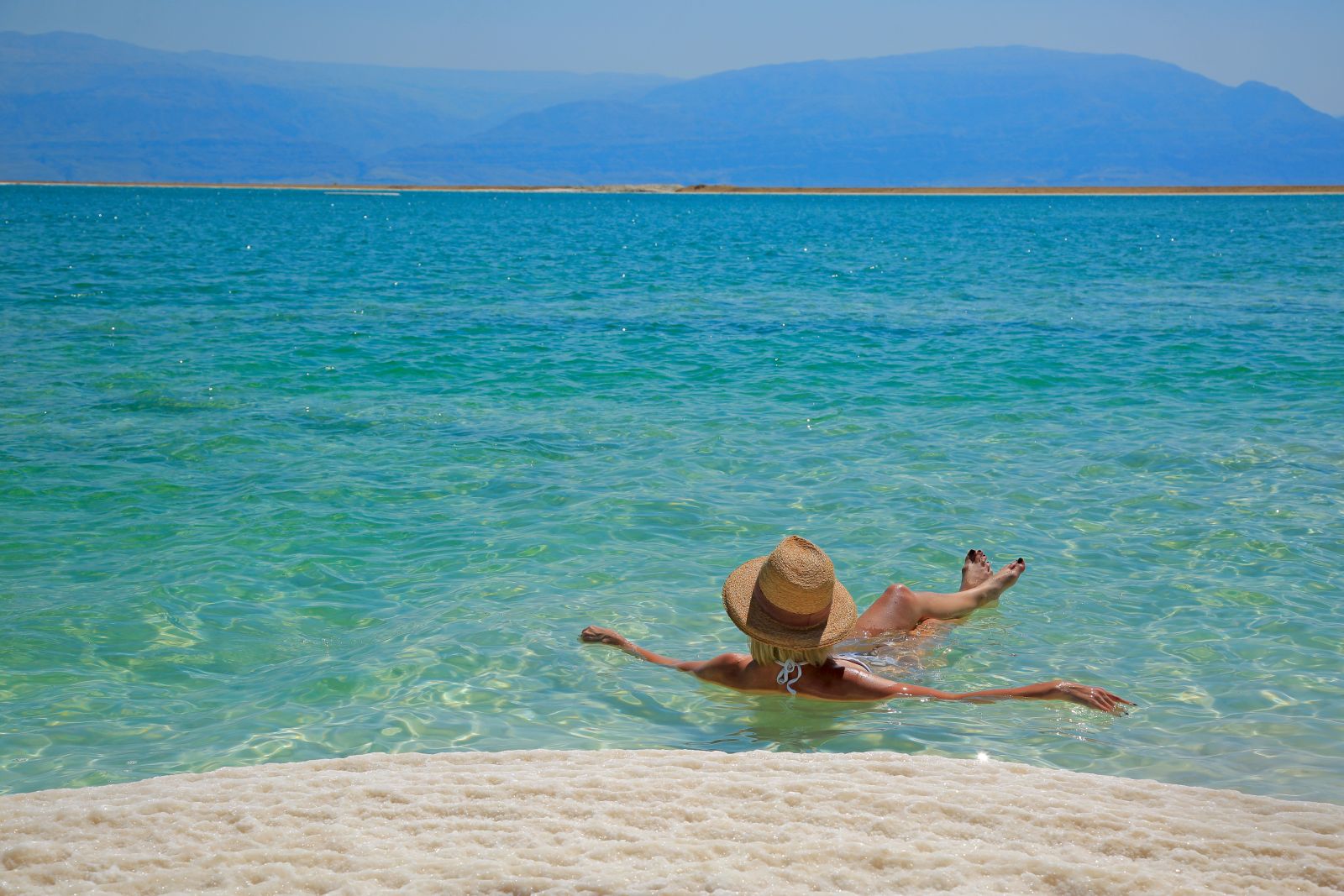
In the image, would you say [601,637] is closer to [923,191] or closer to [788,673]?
[788,673]

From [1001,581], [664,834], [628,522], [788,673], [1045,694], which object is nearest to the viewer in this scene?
[664,834]

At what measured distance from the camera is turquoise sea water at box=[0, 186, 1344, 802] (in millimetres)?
5543

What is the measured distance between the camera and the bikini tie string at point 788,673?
5383 millimetres

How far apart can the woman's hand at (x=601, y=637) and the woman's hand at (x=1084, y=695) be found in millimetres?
2311

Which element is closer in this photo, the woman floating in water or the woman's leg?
the woman floating in water

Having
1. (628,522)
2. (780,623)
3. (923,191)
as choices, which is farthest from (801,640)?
(923,191)

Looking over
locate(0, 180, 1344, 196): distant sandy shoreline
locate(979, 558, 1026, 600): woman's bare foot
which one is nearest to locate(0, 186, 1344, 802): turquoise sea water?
locate(979, 558, 1026, 600): woman's bare foot

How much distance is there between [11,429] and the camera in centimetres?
1113

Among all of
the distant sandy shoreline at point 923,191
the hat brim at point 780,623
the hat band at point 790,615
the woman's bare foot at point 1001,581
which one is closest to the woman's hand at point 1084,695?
the hat brim at point 780,623

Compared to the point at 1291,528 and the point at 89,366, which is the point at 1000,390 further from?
the point at 89,366

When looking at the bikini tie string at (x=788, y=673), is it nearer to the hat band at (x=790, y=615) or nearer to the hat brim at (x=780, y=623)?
the hat brim at (x=780, y=623)

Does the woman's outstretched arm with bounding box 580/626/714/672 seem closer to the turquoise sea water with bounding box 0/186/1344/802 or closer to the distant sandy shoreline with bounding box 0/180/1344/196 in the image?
the turquoise sea water with bounding box 0/186/1344/802

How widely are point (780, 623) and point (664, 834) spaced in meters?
1.62

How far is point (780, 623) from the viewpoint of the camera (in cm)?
510
